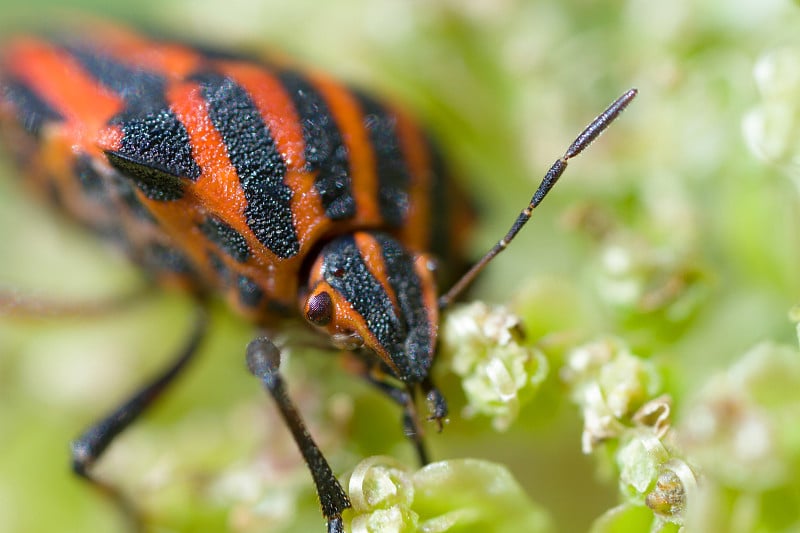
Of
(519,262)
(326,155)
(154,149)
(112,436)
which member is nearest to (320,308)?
(326,155)

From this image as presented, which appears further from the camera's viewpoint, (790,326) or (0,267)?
(0,267)

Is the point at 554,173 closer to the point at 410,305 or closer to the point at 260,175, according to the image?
the point at 410,305

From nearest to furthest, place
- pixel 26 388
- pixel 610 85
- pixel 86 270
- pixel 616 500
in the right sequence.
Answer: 1. pixel 616 500
2. pixel 610 85
3. pixel 26 388
4. pixel 86 270

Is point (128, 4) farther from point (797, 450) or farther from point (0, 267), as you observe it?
point (797, 450)

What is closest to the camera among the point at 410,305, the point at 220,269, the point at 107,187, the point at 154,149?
the point at 410,305

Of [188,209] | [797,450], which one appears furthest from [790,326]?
[188,209]

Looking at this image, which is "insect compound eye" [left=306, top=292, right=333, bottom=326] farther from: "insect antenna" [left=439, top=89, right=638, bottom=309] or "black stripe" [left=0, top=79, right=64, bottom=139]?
"black stripe" [left=0, top=79, right=64, bottom=139]

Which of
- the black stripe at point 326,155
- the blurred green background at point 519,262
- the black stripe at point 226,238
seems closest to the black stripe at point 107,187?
the black stripe at point 226,238
